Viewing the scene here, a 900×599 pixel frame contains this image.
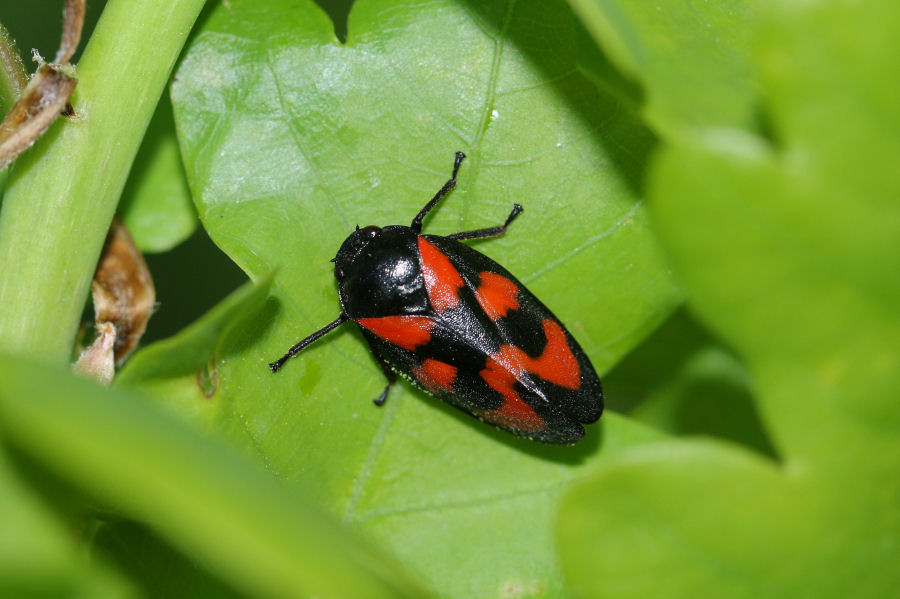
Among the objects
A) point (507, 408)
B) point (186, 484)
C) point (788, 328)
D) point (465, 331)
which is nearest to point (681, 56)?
point (788, 328)

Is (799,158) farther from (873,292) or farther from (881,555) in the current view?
(881,555)

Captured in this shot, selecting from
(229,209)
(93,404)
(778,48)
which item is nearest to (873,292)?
(778,48)

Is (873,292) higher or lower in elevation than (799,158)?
lower

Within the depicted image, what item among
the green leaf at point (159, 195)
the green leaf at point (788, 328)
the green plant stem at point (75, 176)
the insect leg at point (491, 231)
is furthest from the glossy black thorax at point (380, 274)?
the green leaf at point (788, 328)

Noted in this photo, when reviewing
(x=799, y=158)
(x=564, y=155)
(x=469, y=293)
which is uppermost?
(x=799, y=158)

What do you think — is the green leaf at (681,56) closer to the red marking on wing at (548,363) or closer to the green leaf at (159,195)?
the red marking on wing at (548,363)

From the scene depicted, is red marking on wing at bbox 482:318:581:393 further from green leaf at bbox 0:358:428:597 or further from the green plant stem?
green leaf at bbox 0:358:428:597
